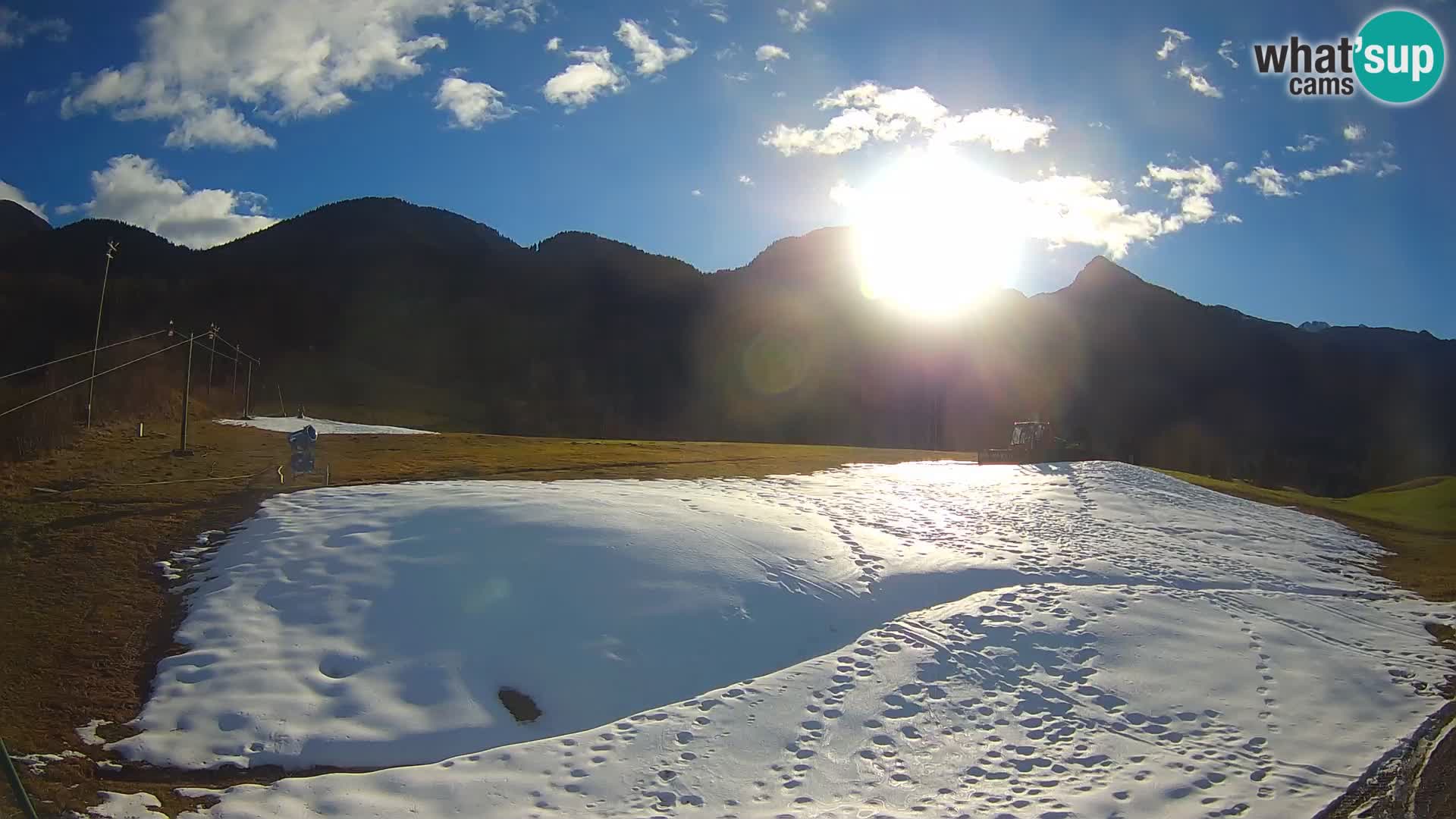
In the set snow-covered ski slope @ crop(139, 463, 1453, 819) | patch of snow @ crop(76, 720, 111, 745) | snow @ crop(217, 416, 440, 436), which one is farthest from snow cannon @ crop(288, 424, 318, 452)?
snow @ crop(217, 416, 440, 436)

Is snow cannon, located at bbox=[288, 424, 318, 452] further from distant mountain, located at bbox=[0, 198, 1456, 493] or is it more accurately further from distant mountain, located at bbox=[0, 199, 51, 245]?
distant mountain, located at bbox=[0, 199, 51, 245]

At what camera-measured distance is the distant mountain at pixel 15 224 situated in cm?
9600

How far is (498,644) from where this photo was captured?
343 inches

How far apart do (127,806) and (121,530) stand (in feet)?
23.5

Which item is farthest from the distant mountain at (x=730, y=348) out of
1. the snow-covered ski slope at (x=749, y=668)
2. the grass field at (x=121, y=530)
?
the snow-covered ski slope at (x=749, y=668)

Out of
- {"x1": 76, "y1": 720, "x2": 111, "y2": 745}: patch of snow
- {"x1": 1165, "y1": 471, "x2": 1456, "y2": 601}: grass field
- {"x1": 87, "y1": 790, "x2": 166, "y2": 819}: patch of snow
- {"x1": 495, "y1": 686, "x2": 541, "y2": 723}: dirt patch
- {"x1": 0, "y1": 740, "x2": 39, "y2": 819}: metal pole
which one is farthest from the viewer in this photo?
{"x1": 1165, "y1": 471, "x2": 1456, "y2": 601}: grass field

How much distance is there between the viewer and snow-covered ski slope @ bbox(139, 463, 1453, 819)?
6773mm

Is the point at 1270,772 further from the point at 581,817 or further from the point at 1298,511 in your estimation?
the point at 1298,511

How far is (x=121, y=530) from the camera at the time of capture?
11352 mm

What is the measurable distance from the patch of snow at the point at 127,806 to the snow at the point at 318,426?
881 inches

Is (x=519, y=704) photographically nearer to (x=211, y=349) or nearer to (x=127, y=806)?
(x=127, y=806)

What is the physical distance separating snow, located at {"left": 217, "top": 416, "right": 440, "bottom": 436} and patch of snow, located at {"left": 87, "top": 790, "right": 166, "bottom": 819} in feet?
73.5

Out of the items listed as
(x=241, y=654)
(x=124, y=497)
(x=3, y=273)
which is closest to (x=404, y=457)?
(x=124, y=497)

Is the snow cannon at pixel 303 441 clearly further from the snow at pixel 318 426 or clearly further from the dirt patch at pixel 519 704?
the snow at pixel 318 426
